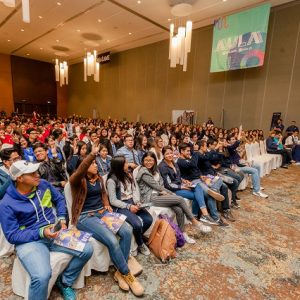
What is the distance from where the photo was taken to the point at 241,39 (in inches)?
319

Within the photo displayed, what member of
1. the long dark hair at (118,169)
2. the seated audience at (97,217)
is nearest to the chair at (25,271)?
the seated audience at (97,217)

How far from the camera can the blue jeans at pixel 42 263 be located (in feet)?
4.82

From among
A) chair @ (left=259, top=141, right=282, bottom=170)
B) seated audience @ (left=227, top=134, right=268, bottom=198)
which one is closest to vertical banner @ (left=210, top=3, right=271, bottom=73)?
chair @ (left=259, top=141, right=282, bottom=170)

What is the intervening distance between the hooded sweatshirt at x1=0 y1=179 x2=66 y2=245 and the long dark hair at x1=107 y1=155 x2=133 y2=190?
0.69 meters

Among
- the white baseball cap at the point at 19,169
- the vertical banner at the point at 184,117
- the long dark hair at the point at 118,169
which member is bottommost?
the long dark hair at the point at 118,169

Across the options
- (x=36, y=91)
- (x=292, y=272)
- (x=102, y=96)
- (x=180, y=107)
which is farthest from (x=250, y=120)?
(x=36, y=91)

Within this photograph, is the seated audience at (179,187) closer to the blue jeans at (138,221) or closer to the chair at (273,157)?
the blue jeans at (138,221)

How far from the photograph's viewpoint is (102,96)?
16391 mm

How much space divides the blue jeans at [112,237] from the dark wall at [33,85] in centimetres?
1852

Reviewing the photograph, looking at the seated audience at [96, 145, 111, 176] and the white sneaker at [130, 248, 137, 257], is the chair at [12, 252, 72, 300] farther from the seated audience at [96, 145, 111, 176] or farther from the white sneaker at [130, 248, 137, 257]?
the seated audience at [96, 145, 111, 176]

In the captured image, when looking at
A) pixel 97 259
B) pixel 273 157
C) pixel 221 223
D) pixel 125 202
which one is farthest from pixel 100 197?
pixel 273 157

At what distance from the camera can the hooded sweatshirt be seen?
158 centimetres

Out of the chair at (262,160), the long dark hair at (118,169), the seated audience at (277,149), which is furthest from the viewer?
the seated audience at (277,149)

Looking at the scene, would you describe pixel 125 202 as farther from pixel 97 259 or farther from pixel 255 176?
pixel 255 176
